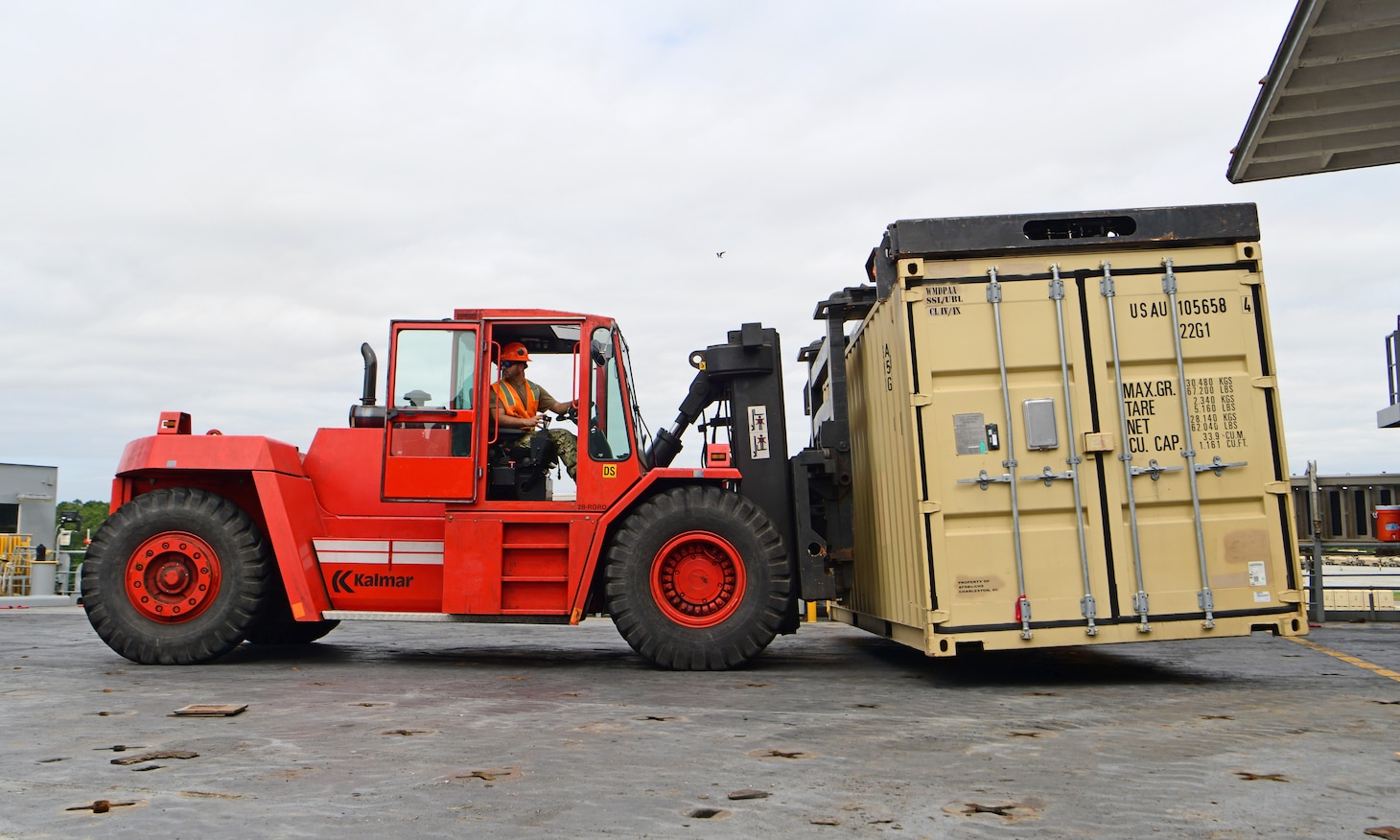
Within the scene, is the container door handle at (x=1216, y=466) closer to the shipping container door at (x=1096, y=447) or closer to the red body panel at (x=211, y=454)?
the shipping container door at (x=1096, y=447)

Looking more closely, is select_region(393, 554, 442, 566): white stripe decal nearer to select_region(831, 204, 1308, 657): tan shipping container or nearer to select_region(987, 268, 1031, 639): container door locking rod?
select_region(831, 204, 1308, 657): tan shipping container

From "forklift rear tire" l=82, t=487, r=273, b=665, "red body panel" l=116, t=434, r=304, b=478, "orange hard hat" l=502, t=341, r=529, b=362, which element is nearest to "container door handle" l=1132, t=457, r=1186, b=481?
"orange hard hat" l=502, t=341, r=529, b=362

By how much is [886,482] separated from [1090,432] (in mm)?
1698

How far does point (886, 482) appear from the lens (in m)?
8.09

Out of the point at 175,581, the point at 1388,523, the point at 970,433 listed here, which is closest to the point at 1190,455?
the point at 970,433

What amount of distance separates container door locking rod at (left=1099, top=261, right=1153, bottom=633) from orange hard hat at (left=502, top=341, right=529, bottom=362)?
15.8ft

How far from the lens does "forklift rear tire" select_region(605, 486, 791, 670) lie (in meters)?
7.95

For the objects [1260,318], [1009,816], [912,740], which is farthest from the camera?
[1260,318]

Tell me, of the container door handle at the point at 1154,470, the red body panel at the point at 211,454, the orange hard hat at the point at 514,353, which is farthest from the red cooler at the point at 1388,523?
the red body panel at the point at 211,454

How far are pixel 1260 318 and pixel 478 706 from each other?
6.24 metres

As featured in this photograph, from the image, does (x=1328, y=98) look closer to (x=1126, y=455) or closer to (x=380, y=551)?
(x=1126, y=455)

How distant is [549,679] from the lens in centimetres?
754

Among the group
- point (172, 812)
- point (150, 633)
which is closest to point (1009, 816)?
point (172, 812)

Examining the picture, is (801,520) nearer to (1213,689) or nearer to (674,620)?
(674,620)
